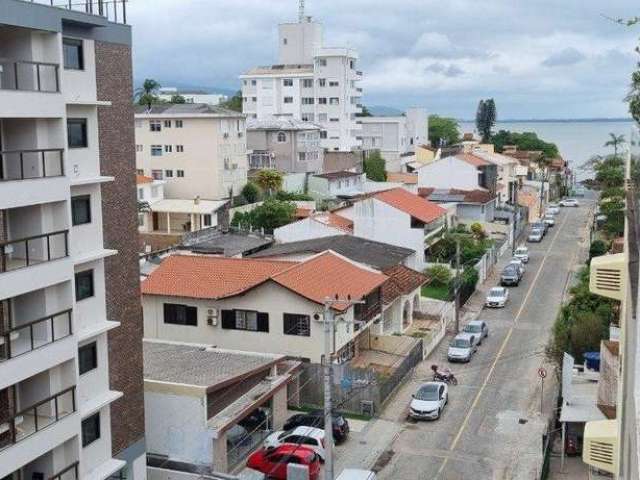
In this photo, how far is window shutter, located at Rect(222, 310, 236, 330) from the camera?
3077 cm

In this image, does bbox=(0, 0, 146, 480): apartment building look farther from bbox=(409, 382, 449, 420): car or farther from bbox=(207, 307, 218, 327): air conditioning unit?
bbox=(409, 382, 449, 420): car

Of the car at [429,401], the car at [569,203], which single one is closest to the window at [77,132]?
the car at [429,401]

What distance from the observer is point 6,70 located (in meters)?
17.2

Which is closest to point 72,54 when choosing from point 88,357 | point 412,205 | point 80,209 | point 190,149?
point 80,209

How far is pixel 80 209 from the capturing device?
19.5 m

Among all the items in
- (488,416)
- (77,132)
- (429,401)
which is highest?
(77,132)

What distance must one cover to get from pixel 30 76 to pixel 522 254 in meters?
43.3

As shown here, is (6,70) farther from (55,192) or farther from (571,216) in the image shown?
(571,216)

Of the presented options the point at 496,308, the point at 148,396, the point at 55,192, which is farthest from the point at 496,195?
the point at 55,192

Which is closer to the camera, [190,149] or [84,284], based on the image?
[84,284]

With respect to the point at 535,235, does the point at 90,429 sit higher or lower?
higher

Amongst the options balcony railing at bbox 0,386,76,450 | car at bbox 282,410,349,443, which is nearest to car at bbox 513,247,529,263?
car at bbox 282,410,349,443

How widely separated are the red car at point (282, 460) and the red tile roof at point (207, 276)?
743cm

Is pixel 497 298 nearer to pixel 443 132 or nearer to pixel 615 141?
pixel 615 141
